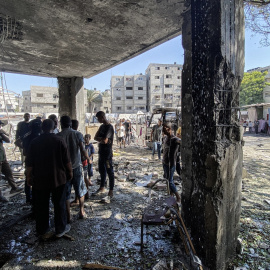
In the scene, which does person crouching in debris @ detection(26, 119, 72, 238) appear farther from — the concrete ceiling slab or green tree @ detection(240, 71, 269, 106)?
green tree @ detection(240, 71, 269, 106)

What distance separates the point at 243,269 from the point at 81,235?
2147 mm

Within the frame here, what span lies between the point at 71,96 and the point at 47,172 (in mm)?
5305

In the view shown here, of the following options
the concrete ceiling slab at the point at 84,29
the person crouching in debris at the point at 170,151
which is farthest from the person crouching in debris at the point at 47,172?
the person crouching in debris at the point at 170,151

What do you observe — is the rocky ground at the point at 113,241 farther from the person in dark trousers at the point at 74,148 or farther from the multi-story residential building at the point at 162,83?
the multi-story residential building at the point at 162,83

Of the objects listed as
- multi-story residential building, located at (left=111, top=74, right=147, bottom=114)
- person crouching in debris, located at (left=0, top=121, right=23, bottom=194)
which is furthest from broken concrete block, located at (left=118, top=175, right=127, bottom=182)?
multi-story residential building, located at (left=111, top=74, right=147, bottom=114)

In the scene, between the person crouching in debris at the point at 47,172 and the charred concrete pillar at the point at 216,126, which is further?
the person crouching in debris at the point at 47,172

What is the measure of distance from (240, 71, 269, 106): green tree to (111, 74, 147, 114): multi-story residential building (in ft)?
65.4

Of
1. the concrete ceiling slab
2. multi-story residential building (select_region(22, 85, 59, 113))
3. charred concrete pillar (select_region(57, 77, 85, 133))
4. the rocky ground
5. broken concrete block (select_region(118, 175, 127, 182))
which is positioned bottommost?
the rocky ground

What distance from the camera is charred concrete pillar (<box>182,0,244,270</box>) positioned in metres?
1.83

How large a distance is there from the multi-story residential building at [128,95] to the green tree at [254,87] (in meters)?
19.9

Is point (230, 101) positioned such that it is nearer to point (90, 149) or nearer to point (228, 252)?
point (228, 252)

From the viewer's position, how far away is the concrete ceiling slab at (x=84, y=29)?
2.59 m

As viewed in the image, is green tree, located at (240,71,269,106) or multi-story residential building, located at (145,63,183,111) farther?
multi-story residential building, located at (145,63,183,111)

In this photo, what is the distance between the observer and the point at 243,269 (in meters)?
2.07
